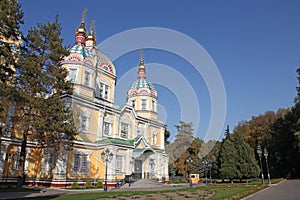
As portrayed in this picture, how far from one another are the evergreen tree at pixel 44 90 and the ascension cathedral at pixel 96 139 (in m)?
3.14

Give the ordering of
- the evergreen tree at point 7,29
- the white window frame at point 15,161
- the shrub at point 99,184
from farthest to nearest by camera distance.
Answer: the shrub at point 99,184, the white window frame at point 15,161, the evergreen tree at point 7,29

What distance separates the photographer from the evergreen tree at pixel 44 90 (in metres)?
18.1

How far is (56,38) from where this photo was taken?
2003cm

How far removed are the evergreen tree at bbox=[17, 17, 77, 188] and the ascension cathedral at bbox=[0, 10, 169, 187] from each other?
10.3 ft

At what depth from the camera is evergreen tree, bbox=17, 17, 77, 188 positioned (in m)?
18.1

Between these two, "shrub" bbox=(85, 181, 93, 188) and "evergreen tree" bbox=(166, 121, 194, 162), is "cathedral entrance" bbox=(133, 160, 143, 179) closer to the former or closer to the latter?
"shrub" bbox=(85, 181, 93, 188)

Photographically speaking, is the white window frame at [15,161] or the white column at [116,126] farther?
the white column at [116,126]

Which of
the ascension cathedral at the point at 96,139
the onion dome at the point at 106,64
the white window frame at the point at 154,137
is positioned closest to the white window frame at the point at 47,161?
the ascension cathedral at the point at 96,139

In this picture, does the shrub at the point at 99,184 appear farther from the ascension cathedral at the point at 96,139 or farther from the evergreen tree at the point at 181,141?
the evergreen tree at the point at 181,141

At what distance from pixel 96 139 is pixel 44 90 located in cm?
881

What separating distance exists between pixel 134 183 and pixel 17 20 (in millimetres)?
17018

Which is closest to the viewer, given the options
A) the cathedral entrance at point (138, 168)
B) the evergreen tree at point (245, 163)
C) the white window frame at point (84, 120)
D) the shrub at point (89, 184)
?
the shrub at point (89, 184)

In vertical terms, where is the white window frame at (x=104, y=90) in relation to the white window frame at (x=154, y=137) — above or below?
above

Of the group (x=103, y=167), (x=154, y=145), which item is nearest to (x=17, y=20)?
(x=103, y=167)
